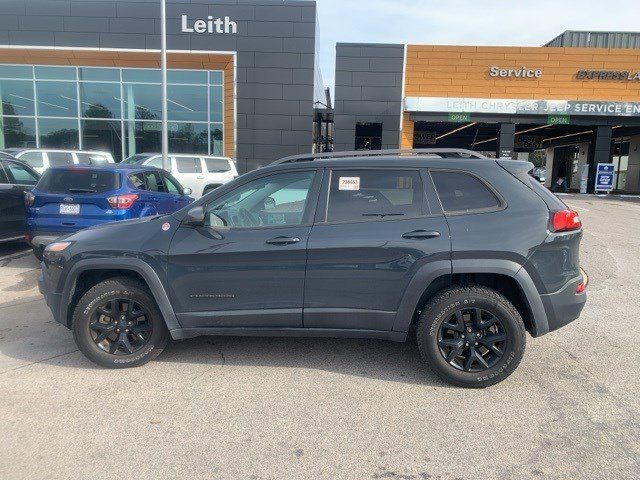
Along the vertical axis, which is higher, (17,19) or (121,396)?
(17,19)

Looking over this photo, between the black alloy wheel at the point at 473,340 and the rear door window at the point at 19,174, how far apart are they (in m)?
7.88

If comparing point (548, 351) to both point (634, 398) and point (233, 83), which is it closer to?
point (634, 398)

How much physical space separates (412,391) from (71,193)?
18.3 feet

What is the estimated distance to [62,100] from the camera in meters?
21.8

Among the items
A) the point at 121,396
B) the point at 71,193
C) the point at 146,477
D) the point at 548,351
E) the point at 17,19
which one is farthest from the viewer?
the point at 17,19

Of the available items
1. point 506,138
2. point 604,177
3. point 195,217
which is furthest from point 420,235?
point 604,177

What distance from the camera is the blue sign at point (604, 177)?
2442cm

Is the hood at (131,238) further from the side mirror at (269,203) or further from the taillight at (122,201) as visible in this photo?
the taillight at (122,201)

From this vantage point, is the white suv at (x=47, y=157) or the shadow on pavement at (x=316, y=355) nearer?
the shadow on pavement at (x=316, y=355)

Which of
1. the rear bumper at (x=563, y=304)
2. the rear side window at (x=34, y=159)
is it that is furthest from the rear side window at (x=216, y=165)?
the rear bumper at (x=563, y=304)

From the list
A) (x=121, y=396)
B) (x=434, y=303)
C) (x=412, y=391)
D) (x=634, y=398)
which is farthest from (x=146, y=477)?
(x=634, y=398)

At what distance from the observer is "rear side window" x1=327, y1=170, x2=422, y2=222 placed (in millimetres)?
3799

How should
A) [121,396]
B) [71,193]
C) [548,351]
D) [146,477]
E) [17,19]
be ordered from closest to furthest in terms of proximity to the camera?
[146,477] < [121,396] < [548,351] < [71,193] < [17,19]

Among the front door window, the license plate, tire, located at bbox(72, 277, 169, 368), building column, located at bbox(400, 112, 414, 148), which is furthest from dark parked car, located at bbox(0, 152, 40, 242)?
building column, located at bbox(400, 112, 414, 148)
